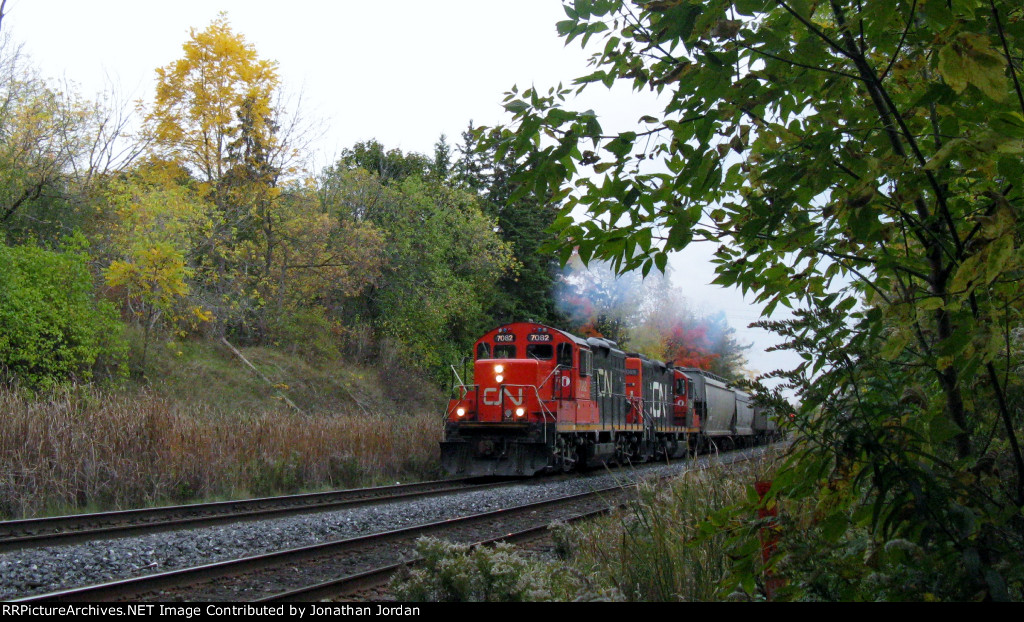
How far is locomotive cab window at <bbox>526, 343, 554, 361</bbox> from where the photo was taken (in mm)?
17594

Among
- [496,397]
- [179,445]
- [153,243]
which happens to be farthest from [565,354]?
[153,243]

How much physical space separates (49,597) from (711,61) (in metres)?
6.21

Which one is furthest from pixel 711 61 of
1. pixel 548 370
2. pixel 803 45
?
pixel 548 370

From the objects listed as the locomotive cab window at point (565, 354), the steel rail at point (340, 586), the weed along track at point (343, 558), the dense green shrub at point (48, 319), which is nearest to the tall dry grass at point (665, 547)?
the weed along track at point (343, 558)

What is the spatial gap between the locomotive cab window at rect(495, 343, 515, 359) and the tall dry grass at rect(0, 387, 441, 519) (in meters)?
3.95

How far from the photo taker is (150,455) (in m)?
13.0

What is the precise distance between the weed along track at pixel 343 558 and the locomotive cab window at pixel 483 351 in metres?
5.38

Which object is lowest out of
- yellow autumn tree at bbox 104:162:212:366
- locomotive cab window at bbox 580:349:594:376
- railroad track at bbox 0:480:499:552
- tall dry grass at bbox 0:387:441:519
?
railroad track at bbox 0:480:499:552

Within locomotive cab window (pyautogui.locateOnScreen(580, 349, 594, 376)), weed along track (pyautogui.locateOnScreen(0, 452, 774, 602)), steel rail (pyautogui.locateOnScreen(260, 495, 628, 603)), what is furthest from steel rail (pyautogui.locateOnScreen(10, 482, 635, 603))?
locomotive cab window (pyautogui.locateOnScreen(580, 349, 594, 376))

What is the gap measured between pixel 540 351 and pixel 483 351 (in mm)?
1583

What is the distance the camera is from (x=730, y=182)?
3.07 m

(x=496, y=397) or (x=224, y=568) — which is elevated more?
(x=496, y=397)

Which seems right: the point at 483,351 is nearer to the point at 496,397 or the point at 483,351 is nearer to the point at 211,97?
the point at 496,397

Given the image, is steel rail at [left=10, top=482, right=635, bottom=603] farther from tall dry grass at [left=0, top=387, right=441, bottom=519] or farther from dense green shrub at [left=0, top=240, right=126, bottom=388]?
dense green shrub at [left=0, top=240, right=126, bottom=388]
